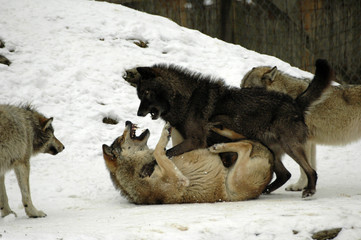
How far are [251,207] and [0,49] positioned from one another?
6625mm

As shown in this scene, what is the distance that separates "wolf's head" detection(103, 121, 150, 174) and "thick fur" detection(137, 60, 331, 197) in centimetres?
36

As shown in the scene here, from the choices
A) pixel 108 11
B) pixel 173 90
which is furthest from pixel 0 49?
pixel 173 90

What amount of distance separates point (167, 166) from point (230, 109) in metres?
1.06

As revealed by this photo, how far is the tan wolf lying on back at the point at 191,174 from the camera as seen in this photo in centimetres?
538

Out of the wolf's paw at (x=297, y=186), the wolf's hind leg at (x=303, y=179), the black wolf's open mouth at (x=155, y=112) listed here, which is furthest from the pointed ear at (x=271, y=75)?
the black wolf's open mouth at (x=155, y=112)

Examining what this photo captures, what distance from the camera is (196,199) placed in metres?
5.37

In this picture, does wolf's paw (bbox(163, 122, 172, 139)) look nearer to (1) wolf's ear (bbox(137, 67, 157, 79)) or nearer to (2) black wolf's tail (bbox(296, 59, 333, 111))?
(1) wolf's ear (bbox(137, 67, 157, 79))

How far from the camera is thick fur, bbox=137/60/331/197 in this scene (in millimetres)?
5500

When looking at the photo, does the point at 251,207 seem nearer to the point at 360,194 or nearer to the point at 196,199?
the point at 196,199

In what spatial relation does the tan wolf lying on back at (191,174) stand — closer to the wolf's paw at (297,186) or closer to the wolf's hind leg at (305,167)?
the wolf's hind leg at (305,167)

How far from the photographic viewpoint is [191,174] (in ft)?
18.1

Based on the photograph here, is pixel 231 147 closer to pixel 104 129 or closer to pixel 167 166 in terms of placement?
pixel 167 166

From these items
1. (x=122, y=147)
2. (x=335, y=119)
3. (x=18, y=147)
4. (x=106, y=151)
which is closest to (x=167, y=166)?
(x=122, y=147)

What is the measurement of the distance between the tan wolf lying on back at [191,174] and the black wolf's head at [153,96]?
324 mm
